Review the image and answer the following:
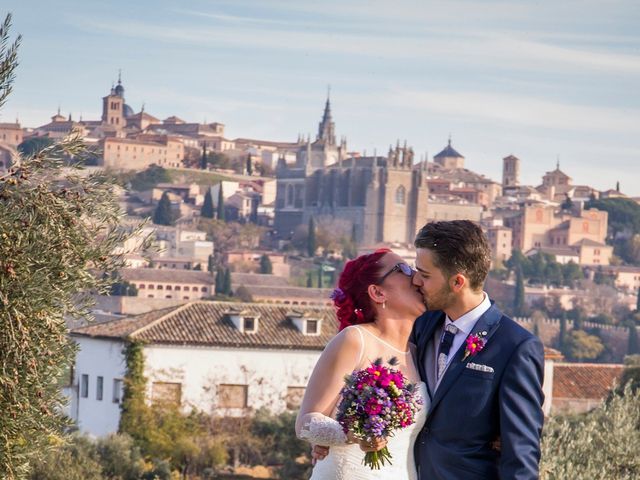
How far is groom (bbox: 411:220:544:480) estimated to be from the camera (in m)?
3.28

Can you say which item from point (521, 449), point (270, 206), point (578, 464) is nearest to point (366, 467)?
point (521, 449)

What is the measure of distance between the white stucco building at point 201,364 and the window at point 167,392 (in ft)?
0.06

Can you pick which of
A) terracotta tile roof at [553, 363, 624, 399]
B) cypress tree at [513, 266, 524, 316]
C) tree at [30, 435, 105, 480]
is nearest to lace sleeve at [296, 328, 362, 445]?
tree at [30, 435, 105, 480]

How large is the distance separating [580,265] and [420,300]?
117844 millimetres

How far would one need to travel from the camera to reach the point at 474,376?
3.33 meters

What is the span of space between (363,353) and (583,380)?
30339 millimetres

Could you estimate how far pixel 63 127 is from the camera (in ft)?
450

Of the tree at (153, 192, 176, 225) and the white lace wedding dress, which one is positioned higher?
the white lace wedding dress

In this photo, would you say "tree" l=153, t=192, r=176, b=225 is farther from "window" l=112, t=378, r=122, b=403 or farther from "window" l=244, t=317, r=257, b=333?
"window" l=112, t=378, r=122, b=403

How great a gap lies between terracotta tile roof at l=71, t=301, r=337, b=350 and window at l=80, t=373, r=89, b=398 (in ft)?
2.46

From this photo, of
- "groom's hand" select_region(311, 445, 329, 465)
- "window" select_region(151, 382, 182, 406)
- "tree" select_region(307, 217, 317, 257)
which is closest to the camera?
"groom's hand" select_region(311, 445, 329, 465)

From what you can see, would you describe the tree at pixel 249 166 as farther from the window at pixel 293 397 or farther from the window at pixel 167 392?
the window at pixel 167 392

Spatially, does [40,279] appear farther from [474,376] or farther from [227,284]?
[227,284]

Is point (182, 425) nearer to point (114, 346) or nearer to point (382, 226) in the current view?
point (114, 346)
